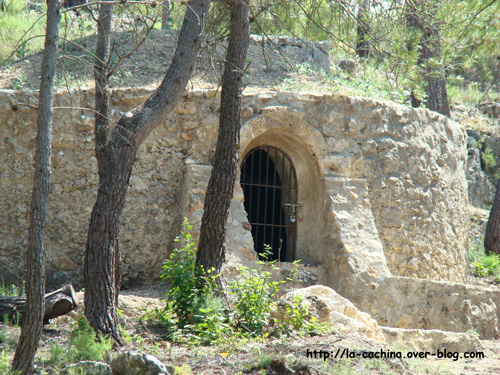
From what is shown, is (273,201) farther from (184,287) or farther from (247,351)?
(247,351)

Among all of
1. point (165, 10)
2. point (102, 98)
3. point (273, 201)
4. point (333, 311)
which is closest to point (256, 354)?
point (333, 311)

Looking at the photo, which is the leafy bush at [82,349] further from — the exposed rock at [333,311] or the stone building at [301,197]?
the stone building at [301,197]

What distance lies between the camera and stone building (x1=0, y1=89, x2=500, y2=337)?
741 centimetres

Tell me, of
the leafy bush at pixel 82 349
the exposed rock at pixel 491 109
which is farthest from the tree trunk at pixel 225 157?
the exposed rock at pixel 491 109

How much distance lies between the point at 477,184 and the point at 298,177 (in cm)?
779

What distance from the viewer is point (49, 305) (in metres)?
5.30

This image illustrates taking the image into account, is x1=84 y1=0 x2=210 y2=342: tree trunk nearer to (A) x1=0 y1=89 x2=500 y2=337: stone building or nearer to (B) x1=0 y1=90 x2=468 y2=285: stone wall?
(A) x1=0 y1=89 x2=500 y2=337: stone building

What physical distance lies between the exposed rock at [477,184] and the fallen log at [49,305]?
11361 millimetres

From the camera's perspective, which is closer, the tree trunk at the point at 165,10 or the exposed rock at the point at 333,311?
the tree trunk at the point at 165,10

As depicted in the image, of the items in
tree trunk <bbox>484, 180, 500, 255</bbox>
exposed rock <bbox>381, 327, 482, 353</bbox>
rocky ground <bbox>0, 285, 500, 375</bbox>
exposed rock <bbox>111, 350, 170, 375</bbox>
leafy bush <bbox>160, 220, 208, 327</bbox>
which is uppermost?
tree trunk <bbox>484, 180, 500, 255</bbox>

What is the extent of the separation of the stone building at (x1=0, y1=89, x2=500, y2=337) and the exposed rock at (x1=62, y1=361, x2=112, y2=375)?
2968 millimetres

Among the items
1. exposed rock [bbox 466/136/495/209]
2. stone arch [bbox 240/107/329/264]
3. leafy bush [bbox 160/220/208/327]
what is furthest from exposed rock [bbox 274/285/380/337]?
exposed rock [bbox 466/136/495/209]

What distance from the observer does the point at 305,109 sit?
8.12m

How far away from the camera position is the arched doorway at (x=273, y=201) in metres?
8.47
